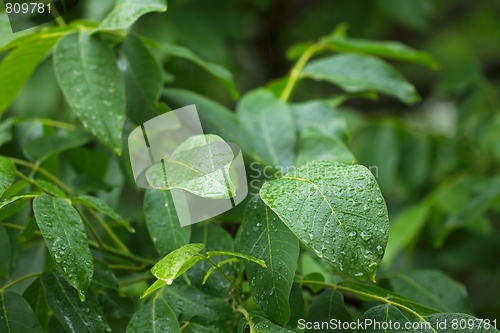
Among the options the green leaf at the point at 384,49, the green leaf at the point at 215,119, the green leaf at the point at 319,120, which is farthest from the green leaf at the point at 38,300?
the green leaf at the point at 384,49

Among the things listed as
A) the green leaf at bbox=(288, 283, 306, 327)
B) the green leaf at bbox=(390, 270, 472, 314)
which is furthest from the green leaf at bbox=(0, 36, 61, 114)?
the green leaf at bbox=(390, 270, 472, 314)

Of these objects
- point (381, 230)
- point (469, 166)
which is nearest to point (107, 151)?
point (381, 230)

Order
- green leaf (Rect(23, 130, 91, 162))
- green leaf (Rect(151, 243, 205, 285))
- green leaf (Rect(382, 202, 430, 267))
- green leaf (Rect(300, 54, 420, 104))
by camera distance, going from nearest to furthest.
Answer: green leaf (Rect(151, 243, 205, 285)) → green leaf (Rect(23, 130, 91, 162)) → green leaf (Rect(300, 54, 420, 104)) → green leaf (Rect(382, 202, 430, 267))

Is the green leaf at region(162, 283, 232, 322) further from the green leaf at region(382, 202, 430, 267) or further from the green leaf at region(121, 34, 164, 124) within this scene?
the green leaf at region(382, 202, 430, 267)

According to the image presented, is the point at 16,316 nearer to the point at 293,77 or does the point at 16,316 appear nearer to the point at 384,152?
the point at 293,77

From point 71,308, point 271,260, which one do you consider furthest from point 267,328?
point 71,308

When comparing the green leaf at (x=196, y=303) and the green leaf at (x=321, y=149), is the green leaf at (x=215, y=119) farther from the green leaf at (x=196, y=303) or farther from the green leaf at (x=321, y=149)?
the green leaf at (x=196, y=303)
